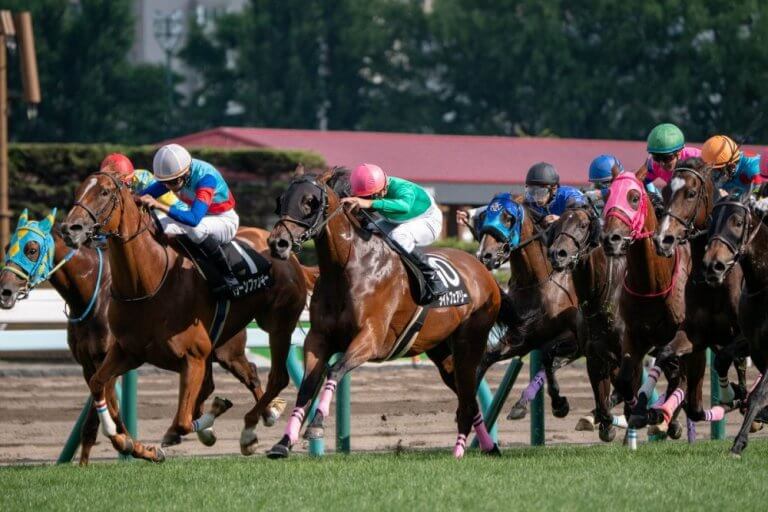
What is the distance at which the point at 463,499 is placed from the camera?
684cm

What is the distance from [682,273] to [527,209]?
1.64 meters

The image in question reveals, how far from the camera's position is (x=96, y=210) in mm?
8586

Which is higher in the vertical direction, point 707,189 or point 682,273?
point 707,189

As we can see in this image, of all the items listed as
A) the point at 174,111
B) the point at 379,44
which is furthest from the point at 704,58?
the point at 174,111

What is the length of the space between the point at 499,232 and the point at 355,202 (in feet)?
5.90

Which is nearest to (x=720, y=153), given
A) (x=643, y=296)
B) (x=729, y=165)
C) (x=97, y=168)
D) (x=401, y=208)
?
(x=729, y=165)

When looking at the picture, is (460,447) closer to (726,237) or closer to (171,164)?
(726,237)

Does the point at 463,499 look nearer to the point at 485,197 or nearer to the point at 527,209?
the point at 527,209

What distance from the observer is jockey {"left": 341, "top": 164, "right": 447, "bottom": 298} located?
8.99 meters

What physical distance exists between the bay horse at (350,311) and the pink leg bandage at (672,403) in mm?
1107

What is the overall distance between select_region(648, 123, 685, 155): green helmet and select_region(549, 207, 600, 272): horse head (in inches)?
22.2

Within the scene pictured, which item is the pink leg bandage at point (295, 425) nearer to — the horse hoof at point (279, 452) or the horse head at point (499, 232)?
the horse hoof at point (279, 452)

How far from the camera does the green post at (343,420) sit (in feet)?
34.1

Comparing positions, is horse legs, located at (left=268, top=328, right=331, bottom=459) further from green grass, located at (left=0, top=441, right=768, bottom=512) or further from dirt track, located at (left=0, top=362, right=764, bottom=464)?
dirt track, located at (left=0, top=362, right=764, bottom=464)
